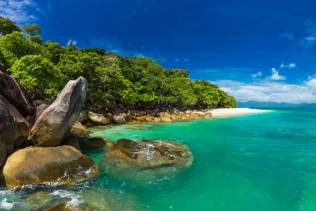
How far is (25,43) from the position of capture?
38.5 meters

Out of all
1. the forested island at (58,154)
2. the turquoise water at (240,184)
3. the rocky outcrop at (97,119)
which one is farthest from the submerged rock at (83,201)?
the rocky outcrop at (97,119)

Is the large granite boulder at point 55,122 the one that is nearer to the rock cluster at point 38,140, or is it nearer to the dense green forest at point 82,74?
the rock cluster at point 38,140

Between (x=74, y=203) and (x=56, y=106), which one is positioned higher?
(x=56, y=106)

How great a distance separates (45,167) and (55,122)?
142 inches

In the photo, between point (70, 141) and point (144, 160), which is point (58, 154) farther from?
point (144, 160)

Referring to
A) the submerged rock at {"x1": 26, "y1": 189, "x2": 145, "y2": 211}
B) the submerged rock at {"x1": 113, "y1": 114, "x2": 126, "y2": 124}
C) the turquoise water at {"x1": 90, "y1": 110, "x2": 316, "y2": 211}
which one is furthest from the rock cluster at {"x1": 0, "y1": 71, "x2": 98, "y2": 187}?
the submerged rock at {"x1": 113, "y1": 114, "x2": 126, "y2": 124}

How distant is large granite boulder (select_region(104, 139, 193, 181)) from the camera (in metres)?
16.2

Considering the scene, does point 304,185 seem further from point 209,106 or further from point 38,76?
point 209,106

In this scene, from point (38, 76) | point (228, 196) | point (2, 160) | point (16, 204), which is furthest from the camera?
point (38, 76)

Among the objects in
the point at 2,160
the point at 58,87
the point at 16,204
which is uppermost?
the point at 58,87

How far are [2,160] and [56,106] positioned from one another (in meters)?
4.35

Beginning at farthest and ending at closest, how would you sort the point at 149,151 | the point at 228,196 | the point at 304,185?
1. the point at 149,151
2. the point at 304,185
3. the point at 228,196

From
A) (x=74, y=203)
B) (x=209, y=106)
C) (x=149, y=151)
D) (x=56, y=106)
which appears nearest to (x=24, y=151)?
(x=56, y=106)

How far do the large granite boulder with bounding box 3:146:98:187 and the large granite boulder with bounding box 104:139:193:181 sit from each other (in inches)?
80.0
